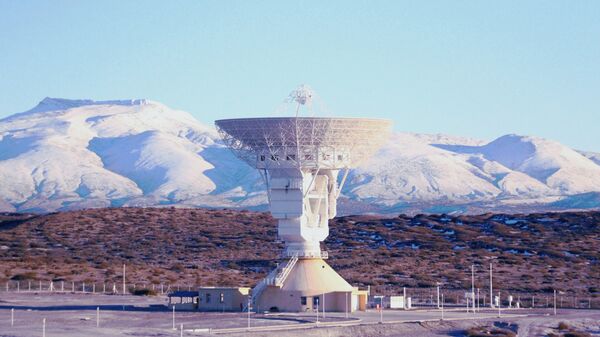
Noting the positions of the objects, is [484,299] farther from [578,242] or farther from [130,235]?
[130,235]

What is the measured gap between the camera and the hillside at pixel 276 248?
4200 inches

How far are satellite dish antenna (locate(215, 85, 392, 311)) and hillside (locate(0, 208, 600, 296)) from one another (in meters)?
23.1

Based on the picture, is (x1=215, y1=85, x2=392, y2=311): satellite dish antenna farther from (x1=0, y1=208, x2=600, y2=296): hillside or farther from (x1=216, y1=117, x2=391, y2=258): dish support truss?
(x1=0, y1=208, x2=600, y2=296): hillside

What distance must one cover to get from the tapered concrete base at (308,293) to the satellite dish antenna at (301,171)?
56 mm

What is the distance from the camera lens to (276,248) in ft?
424

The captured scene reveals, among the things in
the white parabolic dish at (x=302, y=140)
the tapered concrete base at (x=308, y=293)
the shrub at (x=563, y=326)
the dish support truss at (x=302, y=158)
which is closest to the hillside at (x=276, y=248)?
the tapered concrete base at (x=308, y=293)

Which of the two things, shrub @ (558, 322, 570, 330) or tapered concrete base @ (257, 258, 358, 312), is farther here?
tapered concrete base @ (257, 258, 358, 312)

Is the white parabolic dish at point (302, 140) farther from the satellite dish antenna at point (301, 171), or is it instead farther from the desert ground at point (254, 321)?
the desert ground at point (254, 321)

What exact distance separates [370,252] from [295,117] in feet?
168

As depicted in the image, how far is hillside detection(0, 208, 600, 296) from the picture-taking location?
107 m

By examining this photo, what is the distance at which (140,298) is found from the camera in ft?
297

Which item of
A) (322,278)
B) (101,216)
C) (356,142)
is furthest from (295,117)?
(101,216)

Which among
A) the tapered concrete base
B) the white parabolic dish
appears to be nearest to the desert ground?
the tapered concrete base

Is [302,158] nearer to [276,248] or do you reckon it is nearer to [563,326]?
[563,326]
